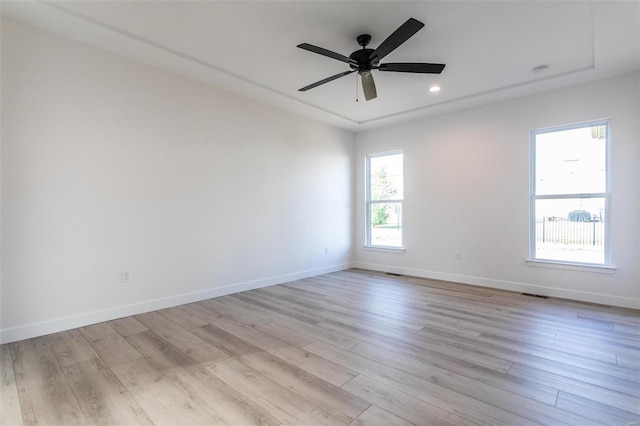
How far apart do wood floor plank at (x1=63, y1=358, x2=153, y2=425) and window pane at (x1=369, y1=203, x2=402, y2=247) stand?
15.4 feet

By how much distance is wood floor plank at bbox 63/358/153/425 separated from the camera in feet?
5.53

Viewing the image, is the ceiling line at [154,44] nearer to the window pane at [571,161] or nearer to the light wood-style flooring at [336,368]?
the light wood-style flooring at [336,368]

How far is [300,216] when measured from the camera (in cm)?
520

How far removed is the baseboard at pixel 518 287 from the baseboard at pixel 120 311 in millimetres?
2117

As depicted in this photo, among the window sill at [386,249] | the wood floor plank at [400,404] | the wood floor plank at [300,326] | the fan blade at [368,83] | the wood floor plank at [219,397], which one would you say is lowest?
the wood floor plank at [300,326]

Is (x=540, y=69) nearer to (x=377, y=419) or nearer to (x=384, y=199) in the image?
(x=384, y=199)

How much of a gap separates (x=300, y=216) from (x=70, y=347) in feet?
11.0

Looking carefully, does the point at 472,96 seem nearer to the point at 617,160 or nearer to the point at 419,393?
the point at 617,160

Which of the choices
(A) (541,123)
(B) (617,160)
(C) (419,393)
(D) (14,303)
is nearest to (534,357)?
(C) (419,393)

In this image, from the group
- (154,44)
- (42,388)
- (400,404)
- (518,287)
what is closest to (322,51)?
(154,44)

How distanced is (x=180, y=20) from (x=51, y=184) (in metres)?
1.95

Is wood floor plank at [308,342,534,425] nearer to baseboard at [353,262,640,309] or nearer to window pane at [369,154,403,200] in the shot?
baseboard at [353,262,640,309]

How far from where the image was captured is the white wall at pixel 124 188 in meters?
2.73

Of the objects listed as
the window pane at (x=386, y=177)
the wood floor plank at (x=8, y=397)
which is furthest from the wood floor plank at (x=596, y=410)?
the window pane at (x=386, y=177)
